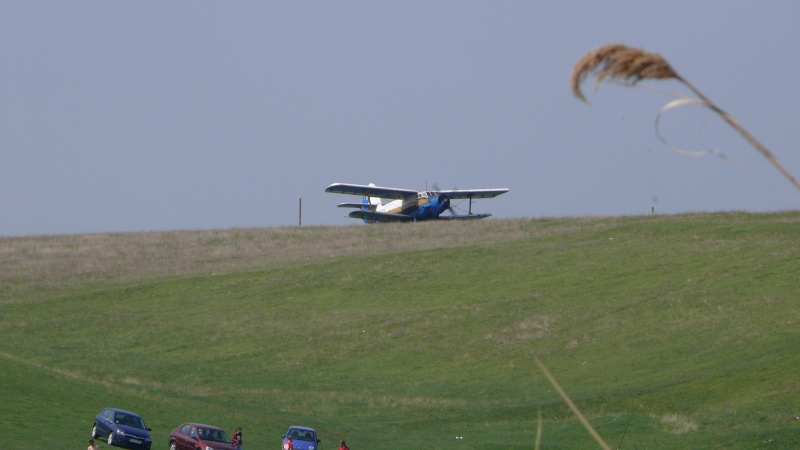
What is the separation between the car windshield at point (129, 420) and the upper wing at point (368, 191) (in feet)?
184

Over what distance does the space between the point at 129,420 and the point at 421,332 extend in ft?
95.3

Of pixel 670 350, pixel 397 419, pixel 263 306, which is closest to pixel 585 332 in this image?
pixel 670 350

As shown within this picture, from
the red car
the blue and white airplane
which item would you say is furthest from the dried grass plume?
the blue and white airplane

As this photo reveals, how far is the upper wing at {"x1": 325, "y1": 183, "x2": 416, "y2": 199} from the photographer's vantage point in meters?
85.2

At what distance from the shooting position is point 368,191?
3425 inches

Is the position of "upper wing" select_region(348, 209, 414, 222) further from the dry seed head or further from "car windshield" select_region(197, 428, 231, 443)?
the dry seed head

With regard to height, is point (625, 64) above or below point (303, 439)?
above

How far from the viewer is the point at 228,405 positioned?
4288 cm

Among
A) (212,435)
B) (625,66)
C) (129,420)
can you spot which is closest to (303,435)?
(212,435)

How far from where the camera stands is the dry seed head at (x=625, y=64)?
3.06m

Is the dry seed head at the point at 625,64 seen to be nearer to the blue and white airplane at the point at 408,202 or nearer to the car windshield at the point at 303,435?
the car windshield at the point at 303,435

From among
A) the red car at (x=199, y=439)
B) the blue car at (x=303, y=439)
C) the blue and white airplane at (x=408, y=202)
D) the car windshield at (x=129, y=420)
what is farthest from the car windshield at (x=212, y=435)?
the blue and white airplane at (x=408, y=202)

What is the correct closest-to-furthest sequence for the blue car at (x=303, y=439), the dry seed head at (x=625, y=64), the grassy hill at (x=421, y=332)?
1. the dry seed head at (x=625, y=64)
2. the blue car at (x=303, y=439)
3. the grassy hill at (x=421, y=332)

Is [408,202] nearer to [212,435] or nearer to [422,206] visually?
[422,206]
